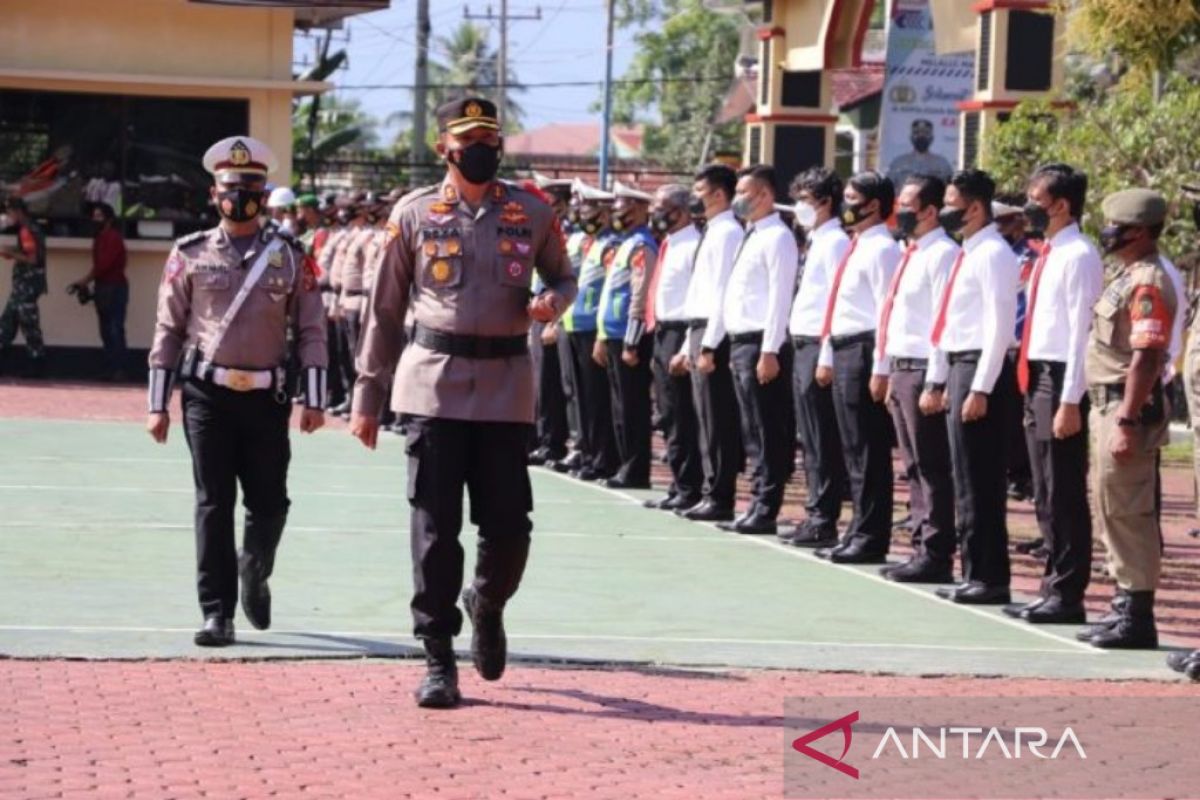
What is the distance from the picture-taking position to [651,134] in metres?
83.9

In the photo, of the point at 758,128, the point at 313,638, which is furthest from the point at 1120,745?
the point at 758,128

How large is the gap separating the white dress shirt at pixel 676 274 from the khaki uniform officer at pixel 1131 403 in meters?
5.93

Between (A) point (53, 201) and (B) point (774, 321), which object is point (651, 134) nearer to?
(A) point (53, 201)

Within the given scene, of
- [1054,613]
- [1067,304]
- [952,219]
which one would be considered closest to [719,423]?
[952,219]

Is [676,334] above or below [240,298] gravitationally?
below

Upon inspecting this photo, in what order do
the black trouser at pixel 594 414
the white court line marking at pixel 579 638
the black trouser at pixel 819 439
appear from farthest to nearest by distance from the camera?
the black trouser at pixel 594 414, the black trouser at pixel 819 439, the white court line marking at pixel 579 638

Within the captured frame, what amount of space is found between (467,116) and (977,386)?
3.83 metres

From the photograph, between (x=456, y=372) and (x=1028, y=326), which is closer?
(x=456, y=372)

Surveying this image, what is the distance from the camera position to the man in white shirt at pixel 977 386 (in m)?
12.0

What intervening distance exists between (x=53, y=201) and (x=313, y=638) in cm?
1912

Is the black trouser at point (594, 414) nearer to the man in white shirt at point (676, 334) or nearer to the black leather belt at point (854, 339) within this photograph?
the man in white shirt at point (676, 334)

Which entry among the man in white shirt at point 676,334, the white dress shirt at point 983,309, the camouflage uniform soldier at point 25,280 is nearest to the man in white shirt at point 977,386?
the white dress shirt at point 983,309

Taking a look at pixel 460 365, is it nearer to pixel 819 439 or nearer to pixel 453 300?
pixel 453 300

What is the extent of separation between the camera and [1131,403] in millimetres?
10250
